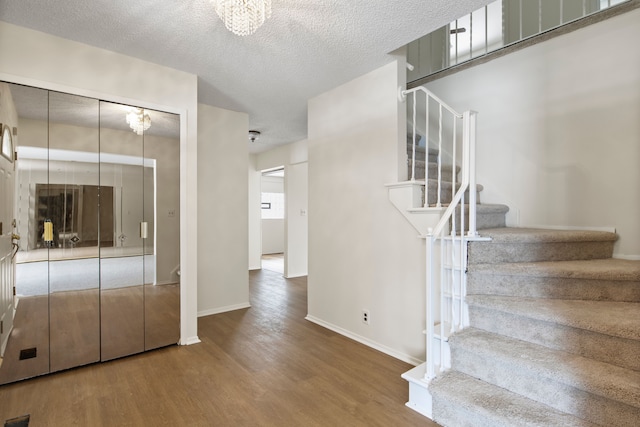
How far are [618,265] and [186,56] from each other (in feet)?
11.7

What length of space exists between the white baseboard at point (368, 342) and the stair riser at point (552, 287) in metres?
0.82

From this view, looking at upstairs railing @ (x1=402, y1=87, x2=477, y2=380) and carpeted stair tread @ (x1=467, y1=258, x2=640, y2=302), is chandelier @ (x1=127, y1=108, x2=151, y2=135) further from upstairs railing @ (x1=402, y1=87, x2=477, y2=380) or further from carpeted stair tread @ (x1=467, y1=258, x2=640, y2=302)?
carpeted stair tread @ (x1=467, y1=258, x2=640, y2=302)

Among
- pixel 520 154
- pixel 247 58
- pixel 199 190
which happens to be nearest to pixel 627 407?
pixel 520 154

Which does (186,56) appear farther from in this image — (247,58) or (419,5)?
(419,5)

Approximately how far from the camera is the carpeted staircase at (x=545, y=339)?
146cm

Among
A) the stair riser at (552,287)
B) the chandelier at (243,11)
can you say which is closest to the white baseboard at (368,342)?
the stair riser at (552,287)

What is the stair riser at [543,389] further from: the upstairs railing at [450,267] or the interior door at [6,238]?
the interior door at [6,238]

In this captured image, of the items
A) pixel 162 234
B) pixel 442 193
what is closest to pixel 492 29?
pixel 442 193

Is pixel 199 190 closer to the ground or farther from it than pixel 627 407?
farther from it

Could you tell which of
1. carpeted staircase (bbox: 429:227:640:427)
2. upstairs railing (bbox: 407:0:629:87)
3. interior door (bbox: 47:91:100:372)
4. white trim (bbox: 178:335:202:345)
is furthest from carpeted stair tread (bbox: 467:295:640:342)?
interior door (bbox: 47:91:100:372)

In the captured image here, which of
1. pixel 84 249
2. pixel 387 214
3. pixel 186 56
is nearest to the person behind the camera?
pixel 84 249

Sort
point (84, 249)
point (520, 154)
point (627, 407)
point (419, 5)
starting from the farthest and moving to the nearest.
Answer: point (520, 154), point (84, 249), point (419, 5), point (627, 407)

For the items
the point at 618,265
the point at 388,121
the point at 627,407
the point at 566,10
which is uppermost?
the point at 566,10

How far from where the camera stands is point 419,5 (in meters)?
2.02
